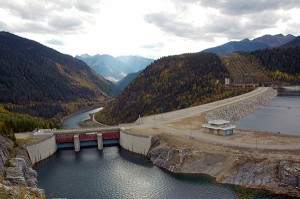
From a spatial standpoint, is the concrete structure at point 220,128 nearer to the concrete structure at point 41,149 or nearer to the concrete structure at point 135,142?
the concrete structure at point 135,142

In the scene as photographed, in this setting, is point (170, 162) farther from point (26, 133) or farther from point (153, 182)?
point (26, 133)

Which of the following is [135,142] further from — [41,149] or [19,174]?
[19,174]

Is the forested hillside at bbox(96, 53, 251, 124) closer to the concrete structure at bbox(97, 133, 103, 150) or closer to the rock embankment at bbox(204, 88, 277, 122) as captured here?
the rock embankment at bbox(204, 88, 277, 122)

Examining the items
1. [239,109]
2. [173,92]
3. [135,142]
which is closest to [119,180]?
[135,142]

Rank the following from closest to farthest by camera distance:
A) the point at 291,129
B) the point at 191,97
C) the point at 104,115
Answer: the point at 291,129, the point at 191,97, the point at 104,115

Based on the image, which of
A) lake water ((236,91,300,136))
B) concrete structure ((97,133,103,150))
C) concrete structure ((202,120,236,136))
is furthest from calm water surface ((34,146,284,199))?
lake water ((236,91,300,136))

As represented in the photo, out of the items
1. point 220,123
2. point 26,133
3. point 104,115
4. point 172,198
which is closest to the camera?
point 172,198

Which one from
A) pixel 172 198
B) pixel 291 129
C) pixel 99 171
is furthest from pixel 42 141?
pixel 291 129
